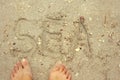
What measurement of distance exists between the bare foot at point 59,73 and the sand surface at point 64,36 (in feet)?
0.12

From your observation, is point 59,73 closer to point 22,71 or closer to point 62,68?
point 62,68

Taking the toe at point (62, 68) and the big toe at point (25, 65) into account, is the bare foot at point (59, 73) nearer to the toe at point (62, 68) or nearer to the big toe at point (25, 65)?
the toe at point (62, 68)

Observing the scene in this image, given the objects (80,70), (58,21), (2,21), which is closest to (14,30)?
(2,21)

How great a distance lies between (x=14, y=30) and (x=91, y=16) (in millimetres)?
611

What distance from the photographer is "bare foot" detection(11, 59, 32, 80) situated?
254 centimetres

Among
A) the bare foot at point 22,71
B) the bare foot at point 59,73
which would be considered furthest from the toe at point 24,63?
the bare foot at point 59,73

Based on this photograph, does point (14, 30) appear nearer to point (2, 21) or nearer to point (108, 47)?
point (2, 21)

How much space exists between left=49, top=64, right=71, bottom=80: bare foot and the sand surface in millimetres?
37

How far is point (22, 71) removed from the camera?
8.49 ft

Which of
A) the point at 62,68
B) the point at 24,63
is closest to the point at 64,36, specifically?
the point at 62,68

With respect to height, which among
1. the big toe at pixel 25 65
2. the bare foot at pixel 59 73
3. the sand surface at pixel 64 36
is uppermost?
the sand surface at pixel 64 36

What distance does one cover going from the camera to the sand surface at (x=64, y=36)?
8.34ft

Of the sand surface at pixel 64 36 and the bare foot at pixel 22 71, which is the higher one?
the sand surface at pixel 64 36

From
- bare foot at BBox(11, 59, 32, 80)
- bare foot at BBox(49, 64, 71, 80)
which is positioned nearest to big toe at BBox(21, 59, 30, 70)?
bare foot at BBox(11, 59, 32, 80)
